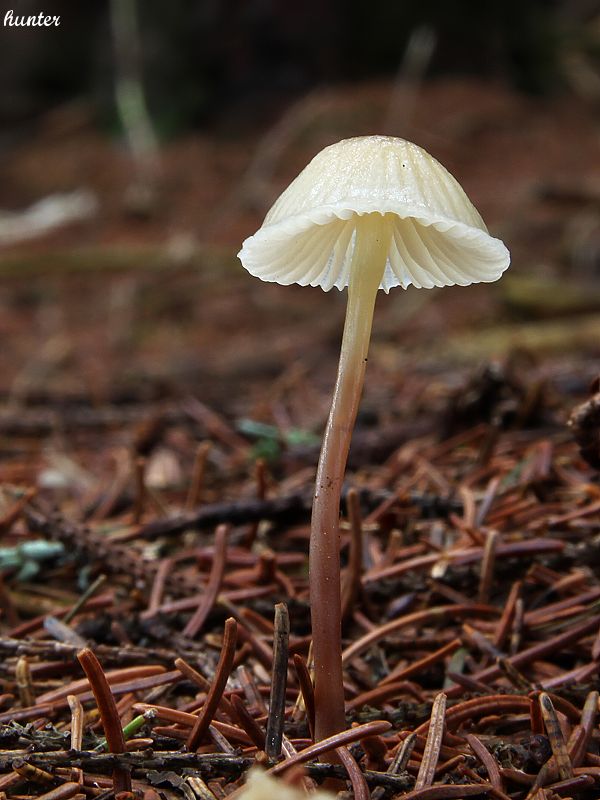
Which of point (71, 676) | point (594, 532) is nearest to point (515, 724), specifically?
point (594, 532)

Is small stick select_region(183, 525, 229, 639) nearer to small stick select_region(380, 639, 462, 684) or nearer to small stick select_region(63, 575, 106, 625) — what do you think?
A: small stick select_region(63, 575, 106, 625)

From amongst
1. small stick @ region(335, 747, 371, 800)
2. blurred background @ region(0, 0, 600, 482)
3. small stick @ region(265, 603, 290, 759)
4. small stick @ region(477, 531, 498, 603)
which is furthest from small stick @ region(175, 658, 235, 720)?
blurred background @ region(0, 0, 600, 482)

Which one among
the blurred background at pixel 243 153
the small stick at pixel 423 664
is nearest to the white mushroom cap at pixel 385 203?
the small stick at pixel 423 664

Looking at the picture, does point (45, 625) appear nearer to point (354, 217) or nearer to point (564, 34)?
point (354, 217)

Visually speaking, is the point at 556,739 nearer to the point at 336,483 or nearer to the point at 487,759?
the point at 487,759

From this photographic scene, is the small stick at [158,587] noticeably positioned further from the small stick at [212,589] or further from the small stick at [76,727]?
the small stick at [76,727]
